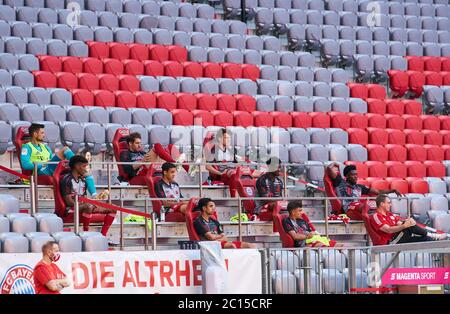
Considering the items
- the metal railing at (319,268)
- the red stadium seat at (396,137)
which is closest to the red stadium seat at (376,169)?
the red stadium seat at (396,137)

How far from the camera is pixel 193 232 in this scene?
12.7m

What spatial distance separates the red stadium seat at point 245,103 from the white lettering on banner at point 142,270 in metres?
5.84

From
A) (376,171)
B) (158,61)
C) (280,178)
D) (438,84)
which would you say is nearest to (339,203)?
(280,178)

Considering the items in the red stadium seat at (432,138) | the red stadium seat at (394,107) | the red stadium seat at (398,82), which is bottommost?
the red stadium seat at (432,138)

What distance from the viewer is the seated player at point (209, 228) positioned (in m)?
12.6

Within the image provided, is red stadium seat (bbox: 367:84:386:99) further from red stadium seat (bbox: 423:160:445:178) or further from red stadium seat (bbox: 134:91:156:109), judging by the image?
red stadium seat (bbox: 134:91:156:109)

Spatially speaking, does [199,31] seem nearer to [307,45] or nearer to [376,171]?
[307,45]

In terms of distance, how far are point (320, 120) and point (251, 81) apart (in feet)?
4.10

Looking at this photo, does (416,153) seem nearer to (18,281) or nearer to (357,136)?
(357,136)

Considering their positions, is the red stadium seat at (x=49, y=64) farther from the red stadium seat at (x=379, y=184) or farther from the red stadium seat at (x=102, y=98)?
the red stadium seat at (x=379, y=184)

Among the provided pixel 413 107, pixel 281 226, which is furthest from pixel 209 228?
pixel 413 107

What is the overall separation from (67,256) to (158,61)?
7.36 metres

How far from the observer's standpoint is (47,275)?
34.2 ft
